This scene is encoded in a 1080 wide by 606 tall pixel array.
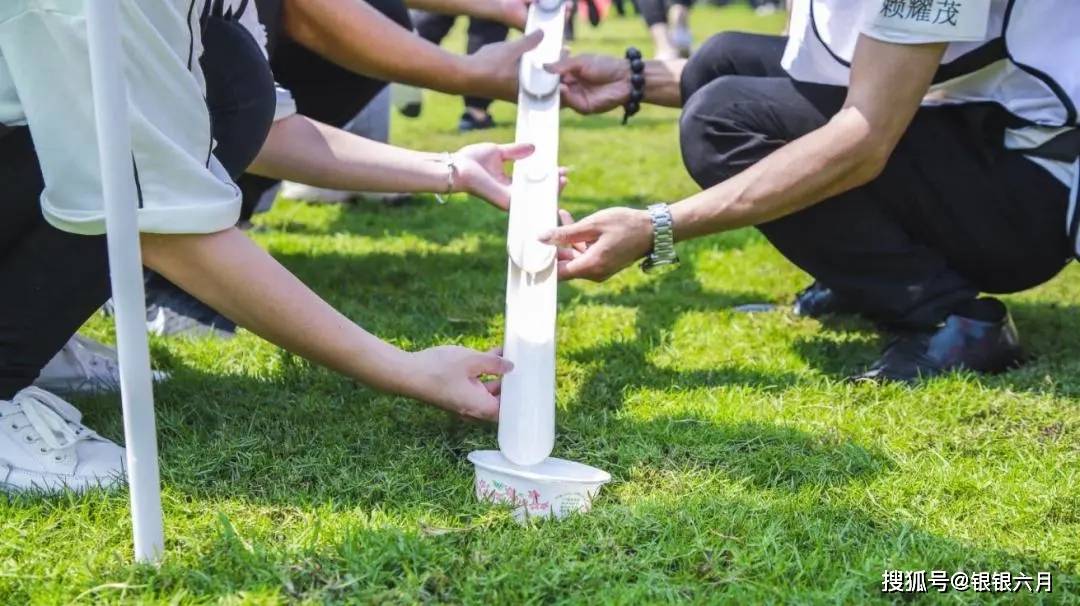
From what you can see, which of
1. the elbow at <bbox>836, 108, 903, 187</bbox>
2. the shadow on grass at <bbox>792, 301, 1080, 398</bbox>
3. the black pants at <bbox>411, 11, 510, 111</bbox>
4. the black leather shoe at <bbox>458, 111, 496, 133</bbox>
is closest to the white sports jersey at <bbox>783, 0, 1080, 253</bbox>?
the elbow at <bbox>836, 108, 903, 187</bbox>

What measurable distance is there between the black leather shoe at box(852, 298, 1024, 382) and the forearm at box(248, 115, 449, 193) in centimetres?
97

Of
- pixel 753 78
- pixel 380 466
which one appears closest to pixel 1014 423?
pixel 753 78

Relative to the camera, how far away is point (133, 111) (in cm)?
142

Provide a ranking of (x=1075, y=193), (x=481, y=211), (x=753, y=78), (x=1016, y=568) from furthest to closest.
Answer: (x=481, y=211)
(x=753, y=78)
(x=1075, y=193)
(x=1016, y=568)

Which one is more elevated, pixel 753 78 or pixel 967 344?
pixel 753 78

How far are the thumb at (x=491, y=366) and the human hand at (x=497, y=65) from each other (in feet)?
3.28

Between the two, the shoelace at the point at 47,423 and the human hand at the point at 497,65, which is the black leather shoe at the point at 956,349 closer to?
the human hand at the point at 497,65

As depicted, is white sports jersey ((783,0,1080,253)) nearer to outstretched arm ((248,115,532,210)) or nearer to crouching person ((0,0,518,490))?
outstretched arm ((248,115,532,210))

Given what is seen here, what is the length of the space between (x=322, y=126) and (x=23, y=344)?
900mm

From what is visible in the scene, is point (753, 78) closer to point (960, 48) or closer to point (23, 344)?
point (960, 48)

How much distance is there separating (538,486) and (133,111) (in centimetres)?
73

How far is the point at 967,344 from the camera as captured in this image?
2.27 m

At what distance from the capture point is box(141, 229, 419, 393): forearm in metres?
1.56

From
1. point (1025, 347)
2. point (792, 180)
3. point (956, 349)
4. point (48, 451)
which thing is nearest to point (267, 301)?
point (48, 451)
